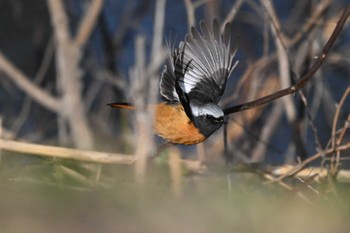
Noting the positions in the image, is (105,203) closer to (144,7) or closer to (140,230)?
(140,230)

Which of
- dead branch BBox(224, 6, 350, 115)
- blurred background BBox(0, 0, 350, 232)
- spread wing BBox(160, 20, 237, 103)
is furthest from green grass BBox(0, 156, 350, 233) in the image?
spread wing BBox(160, 20, 237, 103)

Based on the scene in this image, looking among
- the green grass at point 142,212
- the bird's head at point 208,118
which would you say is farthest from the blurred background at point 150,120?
the bird's head at point 208,118

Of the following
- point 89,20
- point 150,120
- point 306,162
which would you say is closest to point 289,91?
point 150,120

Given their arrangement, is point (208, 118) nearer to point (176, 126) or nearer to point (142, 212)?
point (176, 126)

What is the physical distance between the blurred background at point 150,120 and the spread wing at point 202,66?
0.06 m

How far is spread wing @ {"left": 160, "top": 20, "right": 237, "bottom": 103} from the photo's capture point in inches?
65.4

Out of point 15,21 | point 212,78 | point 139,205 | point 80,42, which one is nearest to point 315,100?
point 80,42

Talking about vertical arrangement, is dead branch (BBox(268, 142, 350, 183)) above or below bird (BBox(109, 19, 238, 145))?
below

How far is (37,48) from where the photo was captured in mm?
5020

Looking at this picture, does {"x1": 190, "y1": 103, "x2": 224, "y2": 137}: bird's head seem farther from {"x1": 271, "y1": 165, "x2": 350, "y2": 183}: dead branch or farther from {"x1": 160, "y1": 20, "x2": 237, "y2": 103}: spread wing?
{"x1": 271, "y1": 165, "x2": 350, "y2": 183}: dead branch

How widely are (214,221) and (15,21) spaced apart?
449 centimetres

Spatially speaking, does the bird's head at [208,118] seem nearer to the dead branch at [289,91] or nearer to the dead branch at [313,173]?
the dead branch at [289,91]

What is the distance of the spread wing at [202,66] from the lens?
5.45 ft

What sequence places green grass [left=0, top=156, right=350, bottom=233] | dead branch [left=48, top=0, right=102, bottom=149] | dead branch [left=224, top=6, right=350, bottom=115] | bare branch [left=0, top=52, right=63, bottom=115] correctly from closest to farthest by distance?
green grass [left=0, top=156, right=350, bottom=233]
dead branch [left=224, top=6, right=350, bottom=115]
dead branch [left=48, top=0, right=102, bottom=149]
bare branch [left=0, top=52, right=63, bottom=115]
